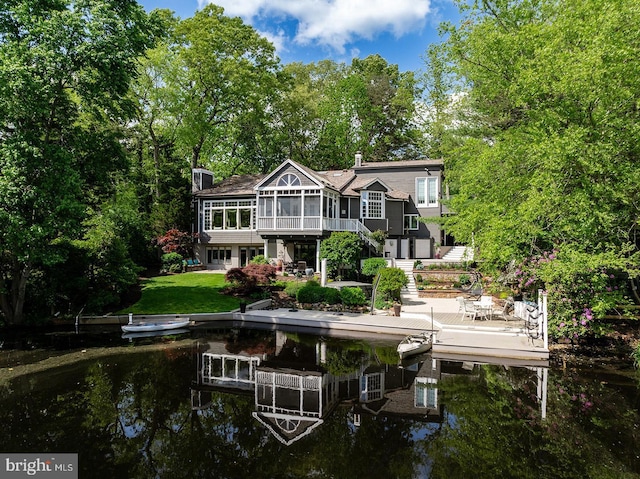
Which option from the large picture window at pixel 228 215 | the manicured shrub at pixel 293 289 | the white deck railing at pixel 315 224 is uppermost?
the large picture window at pixel 228 215

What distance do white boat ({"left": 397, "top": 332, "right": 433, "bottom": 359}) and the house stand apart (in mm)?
12662

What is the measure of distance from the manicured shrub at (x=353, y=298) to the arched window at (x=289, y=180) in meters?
9.34

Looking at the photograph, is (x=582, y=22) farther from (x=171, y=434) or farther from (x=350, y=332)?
(x=171, y=434)

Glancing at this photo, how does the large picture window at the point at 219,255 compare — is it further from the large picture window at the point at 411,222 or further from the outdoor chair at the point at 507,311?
the outdoor chair at the point at 507,311

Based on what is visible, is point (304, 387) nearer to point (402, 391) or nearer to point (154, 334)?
point (402, 391)

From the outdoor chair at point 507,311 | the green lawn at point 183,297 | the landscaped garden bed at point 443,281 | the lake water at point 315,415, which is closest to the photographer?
the lake water at point 315,415

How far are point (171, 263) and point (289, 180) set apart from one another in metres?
10.5

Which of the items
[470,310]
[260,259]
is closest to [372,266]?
[470,310]

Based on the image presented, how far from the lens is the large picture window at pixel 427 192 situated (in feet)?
105

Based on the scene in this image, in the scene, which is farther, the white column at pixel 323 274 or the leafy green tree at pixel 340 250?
the leafy green tree at pixel 340 250

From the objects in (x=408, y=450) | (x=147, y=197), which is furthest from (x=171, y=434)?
(x=147, y=197)

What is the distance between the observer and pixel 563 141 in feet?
40.8

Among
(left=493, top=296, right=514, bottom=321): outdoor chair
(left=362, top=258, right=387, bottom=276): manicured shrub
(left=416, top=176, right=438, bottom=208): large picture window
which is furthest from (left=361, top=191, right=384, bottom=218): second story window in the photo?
(left=493, top=296, right=514, bottom=321): outdoor chair

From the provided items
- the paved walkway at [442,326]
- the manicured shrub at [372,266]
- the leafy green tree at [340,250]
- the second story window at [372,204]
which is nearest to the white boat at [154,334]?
the paved walkway at [442,326]
